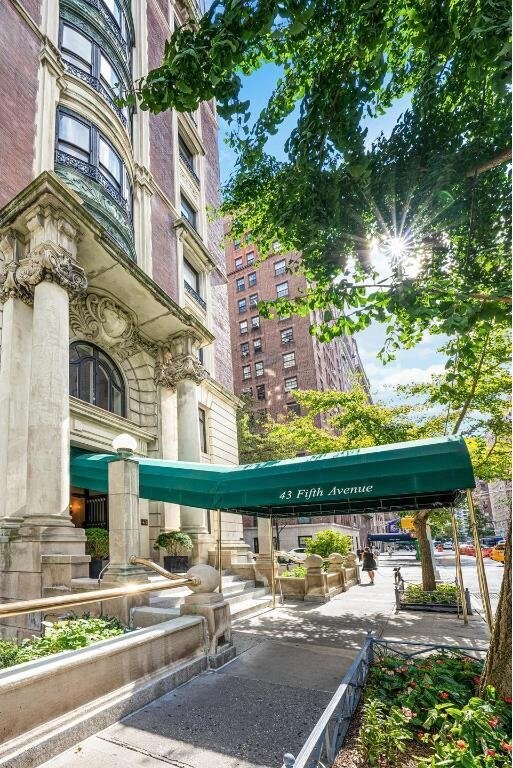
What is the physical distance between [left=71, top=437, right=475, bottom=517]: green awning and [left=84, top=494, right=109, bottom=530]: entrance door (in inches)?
120

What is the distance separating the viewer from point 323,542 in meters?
20.1

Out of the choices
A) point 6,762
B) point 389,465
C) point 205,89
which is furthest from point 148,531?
point 205,89

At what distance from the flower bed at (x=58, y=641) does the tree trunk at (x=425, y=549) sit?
37.1 feet

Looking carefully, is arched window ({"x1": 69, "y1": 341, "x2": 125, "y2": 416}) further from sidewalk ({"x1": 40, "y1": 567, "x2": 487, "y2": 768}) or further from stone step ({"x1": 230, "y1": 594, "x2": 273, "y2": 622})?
sidewalk ({"x1": 40, "y1": 567, "x2": 487, "y2": 768})

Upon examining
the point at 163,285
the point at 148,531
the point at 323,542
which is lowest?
the point at 323,542

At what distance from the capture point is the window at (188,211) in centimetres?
2138

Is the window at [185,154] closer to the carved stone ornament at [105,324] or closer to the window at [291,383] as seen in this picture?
the carved stone ornament at [105,324]

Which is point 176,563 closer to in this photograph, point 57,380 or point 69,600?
point 57,380

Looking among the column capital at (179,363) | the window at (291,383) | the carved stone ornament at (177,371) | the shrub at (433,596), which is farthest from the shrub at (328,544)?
the window at (291,383)

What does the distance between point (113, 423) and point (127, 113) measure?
12.5 meters

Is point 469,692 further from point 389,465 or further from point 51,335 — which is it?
point 51,335

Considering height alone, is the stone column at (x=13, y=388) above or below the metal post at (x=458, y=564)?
above

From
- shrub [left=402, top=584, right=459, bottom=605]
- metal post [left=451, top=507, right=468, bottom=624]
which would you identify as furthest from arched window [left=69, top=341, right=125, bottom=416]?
shrub [left=402, top=584, right=459, bottom=605]

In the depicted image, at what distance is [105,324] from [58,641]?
1001 cm
